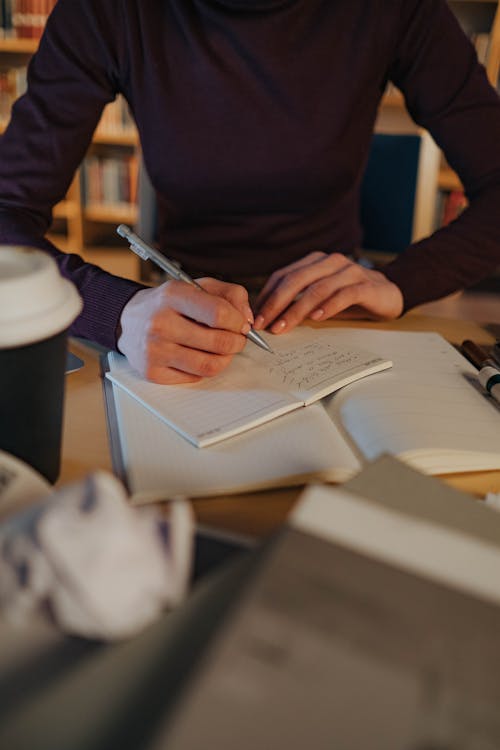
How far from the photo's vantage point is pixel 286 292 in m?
0.81

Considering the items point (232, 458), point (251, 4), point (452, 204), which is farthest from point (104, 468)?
point (452, 204)

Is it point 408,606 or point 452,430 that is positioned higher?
point 408,606

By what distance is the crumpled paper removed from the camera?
0.89ft

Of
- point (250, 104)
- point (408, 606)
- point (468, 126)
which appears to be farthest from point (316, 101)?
point (408, 606)

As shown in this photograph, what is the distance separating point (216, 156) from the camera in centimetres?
107

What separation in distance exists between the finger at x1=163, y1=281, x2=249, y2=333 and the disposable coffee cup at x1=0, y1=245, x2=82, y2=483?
209 mm

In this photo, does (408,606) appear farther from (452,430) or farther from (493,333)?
(493,333)

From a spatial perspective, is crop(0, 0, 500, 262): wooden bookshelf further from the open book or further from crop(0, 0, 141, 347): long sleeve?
the open book

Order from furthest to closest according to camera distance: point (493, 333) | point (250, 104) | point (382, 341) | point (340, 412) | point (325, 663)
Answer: point (250, 104)
point (493, 333)
point (382, 341)
point (340, 412)
point (325, 663)

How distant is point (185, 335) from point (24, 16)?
10.1 feet

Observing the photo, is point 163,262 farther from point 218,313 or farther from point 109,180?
point 109,180

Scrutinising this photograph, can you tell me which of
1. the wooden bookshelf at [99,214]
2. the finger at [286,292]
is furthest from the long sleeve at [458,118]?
the wooden bookshelf at [99,214]

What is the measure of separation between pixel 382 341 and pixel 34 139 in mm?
605

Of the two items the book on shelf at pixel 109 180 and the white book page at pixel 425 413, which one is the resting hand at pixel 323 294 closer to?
the white book page at pixel 425 413
